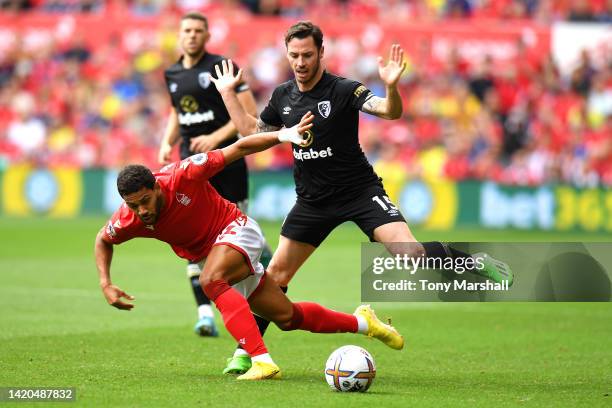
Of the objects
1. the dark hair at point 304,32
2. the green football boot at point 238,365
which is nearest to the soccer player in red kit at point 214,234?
the green football boot at point 238,365

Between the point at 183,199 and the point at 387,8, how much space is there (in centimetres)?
2016

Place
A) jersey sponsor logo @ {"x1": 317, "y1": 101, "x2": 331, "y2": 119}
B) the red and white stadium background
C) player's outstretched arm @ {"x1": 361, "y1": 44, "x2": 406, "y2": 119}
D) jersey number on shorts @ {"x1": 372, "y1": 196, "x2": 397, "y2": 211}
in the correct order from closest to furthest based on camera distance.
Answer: player's outstretched arm @ {"x1": 361, "y1": 44, "x2": 406, "y2": 119}
jersey sponsor logo @ {"x1": 317, "y1": 101, "x2": 331, "y2": 119}
jersey number on shorts @ {"x1": 372, "y1": 196, "x2": 397, "y2": 211}
the red and white stadium background

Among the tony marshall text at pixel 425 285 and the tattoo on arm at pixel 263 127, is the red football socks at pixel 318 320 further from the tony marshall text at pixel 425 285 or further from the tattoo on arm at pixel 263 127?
the tattoo on arm at pixel 263 127

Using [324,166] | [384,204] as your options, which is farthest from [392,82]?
[384,204]

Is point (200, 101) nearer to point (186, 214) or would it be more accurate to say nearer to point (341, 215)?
point (341, 215)

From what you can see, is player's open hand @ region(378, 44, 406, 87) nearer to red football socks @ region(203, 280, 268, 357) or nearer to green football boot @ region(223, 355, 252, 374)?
red football socks @ region(203, 280, 268, 357)

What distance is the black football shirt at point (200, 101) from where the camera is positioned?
11.3 m

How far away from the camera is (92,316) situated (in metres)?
12.4

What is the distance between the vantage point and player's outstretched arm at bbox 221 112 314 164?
8.21m

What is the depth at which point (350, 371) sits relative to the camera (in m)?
7.93

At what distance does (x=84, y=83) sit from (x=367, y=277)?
19854 millimetres

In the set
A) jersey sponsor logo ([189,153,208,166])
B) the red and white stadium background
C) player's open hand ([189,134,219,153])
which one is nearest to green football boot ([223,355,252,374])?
jersey sponsor logo ([189,153,208,166])

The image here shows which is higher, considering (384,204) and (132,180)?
(132,180)

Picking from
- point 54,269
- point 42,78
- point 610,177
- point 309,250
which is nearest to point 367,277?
point 309,250
